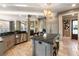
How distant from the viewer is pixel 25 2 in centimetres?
214

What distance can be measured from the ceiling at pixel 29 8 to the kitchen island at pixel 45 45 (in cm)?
48

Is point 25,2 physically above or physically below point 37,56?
above

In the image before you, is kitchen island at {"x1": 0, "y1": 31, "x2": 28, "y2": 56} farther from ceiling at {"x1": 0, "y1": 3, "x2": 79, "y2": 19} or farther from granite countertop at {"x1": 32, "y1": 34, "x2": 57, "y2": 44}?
ceiling at {"x1": 0, "y1": 3, "x2": 79, "y2": 19}

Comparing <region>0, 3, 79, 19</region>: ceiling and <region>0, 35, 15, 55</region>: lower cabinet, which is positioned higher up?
<region>0, 3, 79, 19</region>: ceiling

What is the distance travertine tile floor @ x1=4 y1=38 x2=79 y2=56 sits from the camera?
2164 millimetres

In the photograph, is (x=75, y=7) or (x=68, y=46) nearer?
(x=75, y=7)

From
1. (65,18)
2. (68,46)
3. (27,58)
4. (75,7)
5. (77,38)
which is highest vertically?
(75,7)

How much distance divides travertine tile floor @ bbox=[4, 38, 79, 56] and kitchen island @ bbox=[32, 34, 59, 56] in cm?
9

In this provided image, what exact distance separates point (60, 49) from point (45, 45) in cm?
31

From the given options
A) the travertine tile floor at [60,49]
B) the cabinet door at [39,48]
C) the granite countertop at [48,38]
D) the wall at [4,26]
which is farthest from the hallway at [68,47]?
the wall at [4,26]

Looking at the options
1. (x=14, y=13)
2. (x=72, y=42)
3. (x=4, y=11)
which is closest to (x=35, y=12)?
(x=14, y=13)

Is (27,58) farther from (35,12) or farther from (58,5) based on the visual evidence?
(58,5)

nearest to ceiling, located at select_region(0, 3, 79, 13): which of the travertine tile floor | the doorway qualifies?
the doorway

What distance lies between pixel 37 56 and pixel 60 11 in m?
0.92
